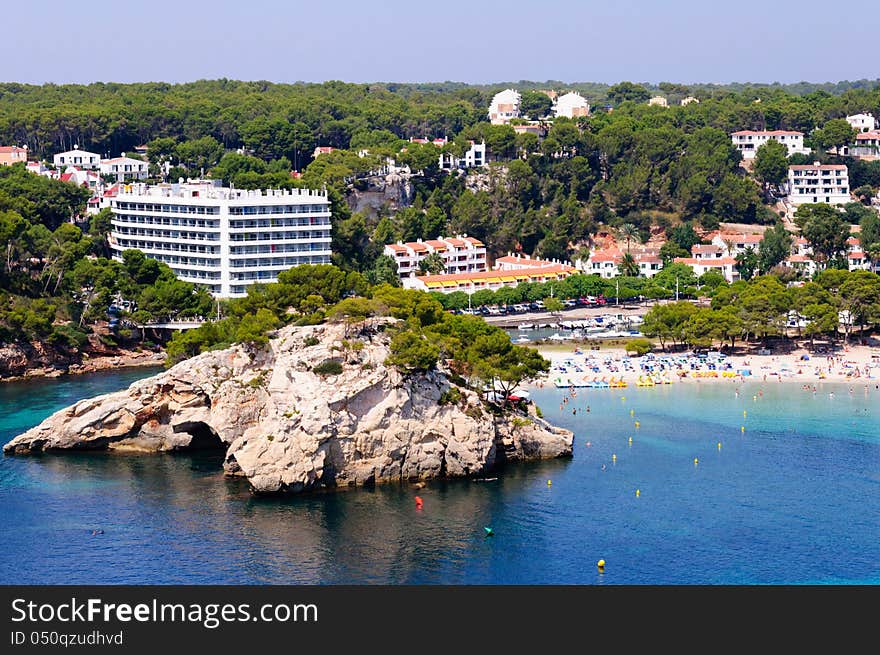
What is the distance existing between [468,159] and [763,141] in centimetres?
2218

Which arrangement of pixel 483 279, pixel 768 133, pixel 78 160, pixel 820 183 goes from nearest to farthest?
pixel 483 279 → pixel 78 160 → pixel 820 183 → pixel 768 133

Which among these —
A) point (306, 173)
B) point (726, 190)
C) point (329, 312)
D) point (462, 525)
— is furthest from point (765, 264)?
point (462, 525)

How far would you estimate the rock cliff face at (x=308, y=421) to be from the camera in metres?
38.5

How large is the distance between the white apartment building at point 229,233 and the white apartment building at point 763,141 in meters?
40.4

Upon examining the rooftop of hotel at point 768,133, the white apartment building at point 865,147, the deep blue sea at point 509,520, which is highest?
the rooftop of hotel at point 768,133

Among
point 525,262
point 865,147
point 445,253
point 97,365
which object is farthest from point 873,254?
point 97,365

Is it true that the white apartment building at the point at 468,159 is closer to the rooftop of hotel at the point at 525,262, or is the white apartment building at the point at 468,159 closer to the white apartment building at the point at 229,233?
the rooftop of hotel at the point at 525,262

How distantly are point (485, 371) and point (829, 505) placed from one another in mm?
10990

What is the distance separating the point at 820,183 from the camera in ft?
314

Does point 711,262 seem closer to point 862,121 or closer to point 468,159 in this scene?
point 468,159

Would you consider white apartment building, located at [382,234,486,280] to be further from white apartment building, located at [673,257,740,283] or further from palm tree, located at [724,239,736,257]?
palm tree, located at [724,239,736,257]

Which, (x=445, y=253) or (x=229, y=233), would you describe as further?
(x=445, y=253)

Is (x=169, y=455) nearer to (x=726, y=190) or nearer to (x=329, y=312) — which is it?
(x=329, y=312)

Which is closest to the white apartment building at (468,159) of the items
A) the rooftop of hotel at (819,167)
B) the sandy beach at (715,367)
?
the rooftop of hotel at (819,167)
